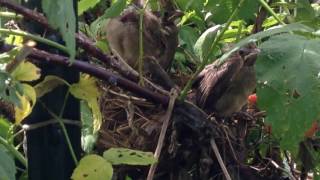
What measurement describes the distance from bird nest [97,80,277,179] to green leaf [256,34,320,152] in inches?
5.4

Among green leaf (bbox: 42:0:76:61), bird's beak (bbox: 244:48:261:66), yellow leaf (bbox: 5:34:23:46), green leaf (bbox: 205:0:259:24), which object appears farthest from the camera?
bird's beak (bbox: 244:48:261:66)

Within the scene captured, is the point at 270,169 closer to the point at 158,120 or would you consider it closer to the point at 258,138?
the point at 258,138

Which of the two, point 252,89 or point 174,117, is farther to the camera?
point 252,89

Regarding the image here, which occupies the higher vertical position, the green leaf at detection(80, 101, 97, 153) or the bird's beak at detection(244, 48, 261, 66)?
the green leaf at detection(80, 101, 97, 153)

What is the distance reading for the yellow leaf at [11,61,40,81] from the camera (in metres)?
0.73

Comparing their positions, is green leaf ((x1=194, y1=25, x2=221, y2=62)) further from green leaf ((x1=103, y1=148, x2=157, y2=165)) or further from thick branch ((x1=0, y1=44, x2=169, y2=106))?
green leaf ((x1=103, y1=148, x2=157, y2=165))

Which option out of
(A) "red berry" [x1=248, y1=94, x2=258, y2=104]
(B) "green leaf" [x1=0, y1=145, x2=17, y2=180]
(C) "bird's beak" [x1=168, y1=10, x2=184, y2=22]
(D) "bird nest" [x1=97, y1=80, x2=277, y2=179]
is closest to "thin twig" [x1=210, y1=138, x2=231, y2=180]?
(D) "bird nest" [x1=97, y1=80, x2=277, y2=179]

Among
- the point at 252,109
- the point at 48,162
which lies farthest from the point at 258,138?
the point at 48,162

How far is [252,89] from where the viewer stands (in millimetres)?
1215

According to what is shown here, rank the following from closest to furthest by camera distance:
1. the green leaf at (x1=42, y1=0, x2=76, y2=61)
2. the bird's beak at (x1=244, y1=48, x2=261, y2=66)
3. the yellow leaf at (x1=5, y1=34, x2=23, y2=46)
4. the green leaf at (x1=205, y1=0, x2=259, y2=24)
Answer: the green leaf at (x1=42, y1=0, x2=76, y2=61) → the yellow leaf at (x1=5, y1=34, x2=23, y2=46) → the green leaf at (x1=205, y1=0, x2=259, y2=24) → the bird's beak at (x1=244, y1=48, x2=261, y2=66)

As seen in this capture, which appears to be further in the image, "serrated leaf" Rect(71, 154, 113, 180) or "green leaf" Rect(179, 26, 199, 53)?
"green leaf" Rect(179, 26, 199, 53)

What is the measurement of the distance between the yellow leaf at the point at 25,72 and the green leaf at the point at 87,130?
0.65 ft

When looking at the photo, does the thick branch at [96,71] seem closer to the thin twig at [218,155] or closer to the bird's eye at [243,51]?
the thin twig at [218,155]

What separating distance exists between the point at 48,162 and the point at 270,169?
437 millimetres
